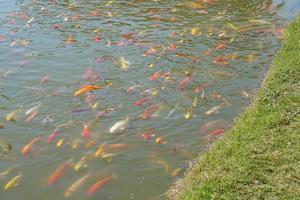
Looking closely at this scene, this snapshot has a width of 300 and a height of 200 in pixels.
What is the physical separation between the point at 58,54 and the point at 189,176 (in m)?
6.54

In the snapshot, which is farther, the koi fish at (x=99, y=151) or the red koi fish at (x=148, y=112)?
the red koi fish at (x=148, y=112)

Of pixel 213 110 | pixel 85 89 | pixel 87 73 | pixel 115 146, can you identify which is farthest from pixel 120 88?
pixel 115 146

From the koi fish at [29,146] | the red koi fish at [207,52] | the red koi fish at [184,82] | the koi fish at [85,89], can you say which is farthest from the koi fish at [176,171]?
the red koi fish at [207,52]

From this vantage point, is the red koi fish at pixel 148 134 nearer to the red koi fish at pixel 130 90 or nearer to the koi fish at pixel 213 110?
the koi fish at pixel 213 110

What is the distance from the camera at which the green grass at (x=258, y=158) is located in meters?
6.69

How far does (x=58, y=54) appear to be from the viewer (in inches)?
510

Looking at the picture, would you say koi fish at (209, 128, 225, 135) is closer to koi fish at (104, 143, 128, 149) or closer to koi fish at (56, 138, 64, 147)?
koi fish at (104, 143, 128, 149)

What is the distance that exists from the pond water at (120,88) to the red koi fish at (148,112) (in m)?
0.02

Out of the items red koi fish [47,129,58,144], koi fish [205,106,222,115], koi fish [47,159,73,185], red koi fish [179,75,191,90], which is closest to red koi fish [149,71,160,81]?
red koi fish [179,75,191,90]

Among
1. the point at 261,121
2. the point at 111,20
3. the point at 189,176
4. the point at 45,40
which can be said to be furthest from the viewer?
the point at 111,20

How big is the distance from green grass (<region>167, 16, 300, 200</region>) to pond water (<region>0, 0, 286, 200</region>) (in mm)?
564

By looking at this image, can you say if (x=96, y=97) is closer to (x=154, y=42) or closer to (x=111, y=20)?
(x=154, y=42)

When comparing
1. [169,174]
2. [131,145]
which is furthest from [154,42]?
[169,174]

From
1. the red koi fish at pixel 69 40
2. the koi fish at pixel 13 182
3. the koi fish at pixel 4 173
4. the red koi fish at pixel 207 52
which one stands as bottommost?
the koi fish at pixel 4 173
